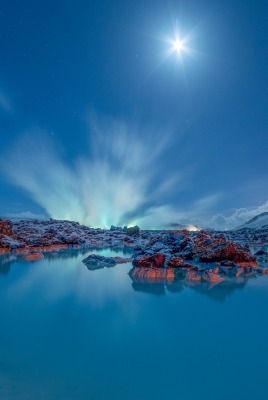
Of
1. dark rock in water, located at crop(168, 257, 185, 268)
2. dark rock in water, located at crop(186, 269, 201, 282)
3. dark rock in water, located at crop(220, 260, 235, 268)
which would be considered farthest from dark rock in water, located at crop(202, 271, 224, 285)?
dark rock in water, located at crop(220, 260, 235, 268)

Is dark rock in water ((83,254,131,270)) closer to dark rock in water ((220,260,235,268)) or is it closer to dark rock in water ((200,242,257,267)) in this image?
dark rock in water ((200,242,257,267))

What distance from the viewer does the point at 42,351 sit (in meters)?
5.34

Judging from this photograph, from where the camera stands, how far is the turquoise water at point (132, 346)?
13.4ft

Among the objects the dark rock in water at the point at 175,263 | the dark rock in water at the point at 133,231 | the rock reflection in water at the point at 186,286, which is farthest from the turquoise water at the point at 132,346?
the dark rock in water at the point at 133,231

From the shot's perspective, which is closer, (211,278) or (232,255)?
(211,278)

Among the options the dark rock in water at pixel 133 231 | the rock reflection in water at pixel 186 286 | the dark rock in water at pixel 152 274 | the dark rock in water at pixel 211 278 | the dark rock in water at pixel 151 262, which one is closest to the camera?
the rock reflection in water at pixel 186 286

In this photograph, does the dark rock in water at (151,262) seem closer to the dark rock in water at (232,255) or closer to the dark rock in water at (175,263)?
the dark rock in water at (175,263)

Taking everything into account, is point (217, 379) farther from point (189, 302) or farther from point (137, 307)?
point (189, 302)

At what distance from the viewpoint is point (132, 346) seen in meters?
5.62

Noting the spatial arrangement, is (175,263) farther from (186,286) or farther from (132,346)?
(132,346)

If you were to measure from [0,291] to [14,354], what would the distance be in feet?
22.4

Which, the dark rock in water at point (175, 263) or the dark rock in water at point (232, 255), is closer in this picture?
the dark rock in water at point (175, 263)

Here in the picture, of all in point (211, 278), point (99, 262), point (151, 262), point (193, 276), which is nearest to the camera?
point (211, 278)

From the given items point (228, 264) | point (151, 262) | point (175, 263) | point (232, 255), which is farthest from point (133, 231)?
point (151, 262)
